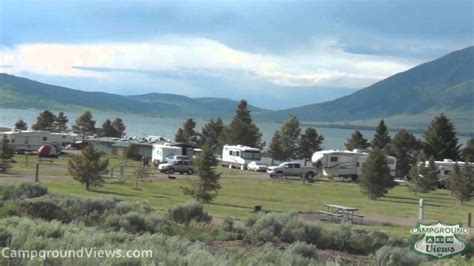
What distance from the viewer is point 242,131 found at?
64750mm

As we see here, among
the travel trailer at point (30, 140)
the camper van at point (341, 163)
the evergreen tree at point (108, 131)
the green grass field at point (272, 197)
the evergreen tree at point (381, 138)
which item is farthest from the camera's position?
the evergreen tree at point (108, 131)

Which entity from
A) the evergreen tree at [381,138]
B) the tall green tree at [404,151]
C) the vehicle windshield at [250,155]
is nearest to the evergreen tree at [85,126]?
the vehicle windshield at [250,155]

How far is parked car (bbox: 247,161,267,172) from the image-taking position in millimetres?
50284

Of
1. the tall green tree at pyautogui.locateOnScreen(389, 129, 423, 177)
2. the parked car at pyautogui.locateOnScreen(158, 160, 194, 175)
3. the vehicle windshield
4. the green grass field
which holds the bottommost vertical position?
the green grass field

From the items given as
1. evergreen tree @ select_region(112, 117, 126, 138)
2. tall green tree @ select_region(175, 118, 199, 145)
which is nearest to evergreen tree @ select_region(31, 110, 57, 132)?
evergreen tree @ select_region(112, 117, 126, 138)

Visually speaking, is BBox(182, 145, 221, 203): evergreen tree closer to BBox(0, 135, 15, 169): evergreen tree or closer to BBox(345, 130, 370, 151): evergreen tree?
BBox(0, 135, 15, 169): evergreen tree

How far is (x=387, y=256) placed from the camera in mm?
9547

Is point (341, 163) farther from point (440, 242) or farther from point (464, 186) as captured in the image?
point (440, 242)

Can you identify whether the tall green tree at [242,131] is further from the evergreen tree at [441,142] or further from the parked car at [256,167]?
the evergreen tree at [441,142]

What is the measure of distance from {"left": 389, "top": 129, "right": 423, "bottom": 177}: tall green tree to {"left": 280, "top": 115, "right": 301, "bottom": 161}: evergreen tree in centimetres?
1135

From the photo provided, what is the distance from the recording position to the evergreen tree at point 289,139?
63750 millimetres

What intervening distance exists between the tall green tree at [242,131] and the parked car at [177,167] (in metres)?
19.8

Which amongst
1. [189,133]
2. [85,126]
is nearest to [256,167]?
[189,133]

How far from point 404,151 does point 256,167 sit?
1386 cm
